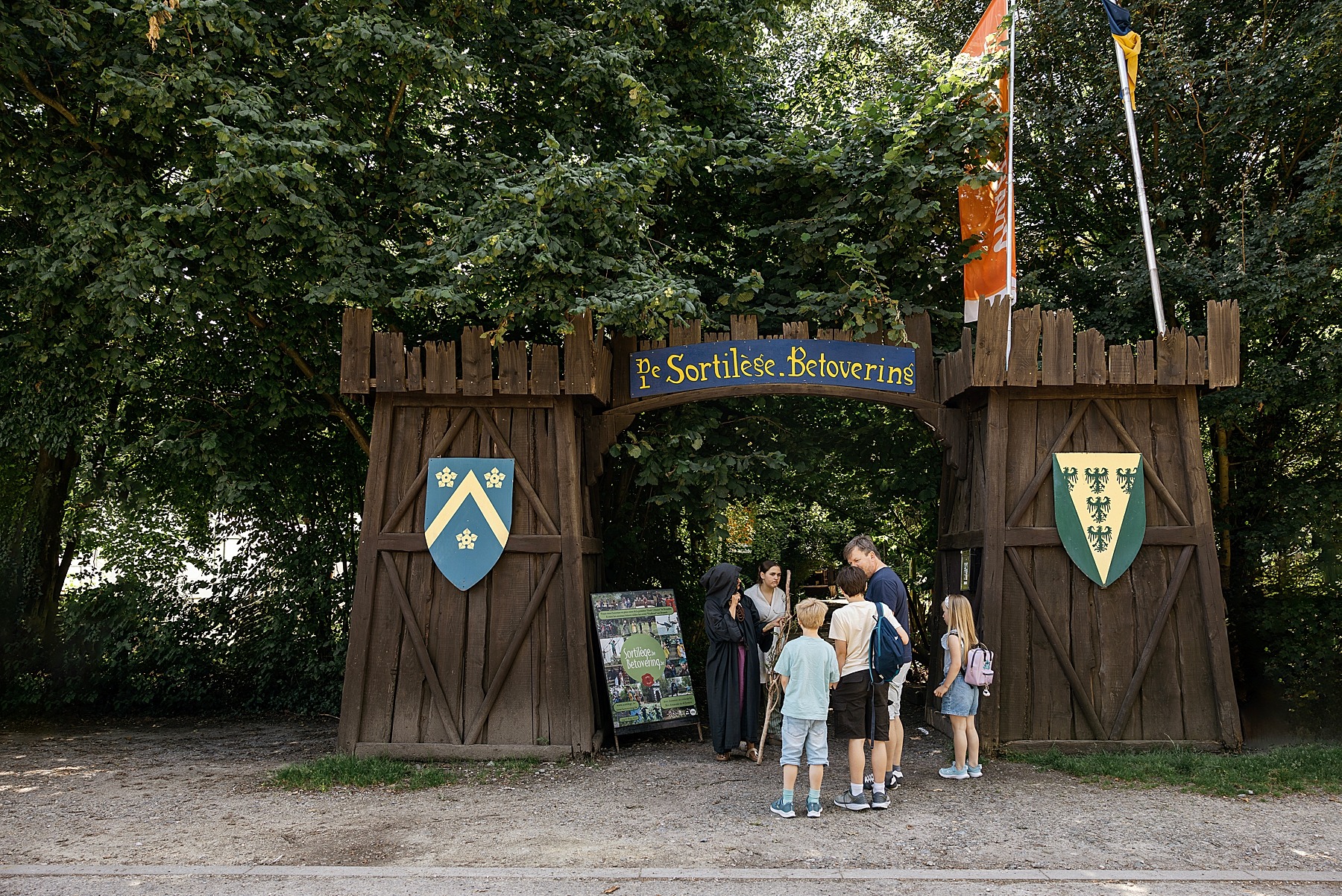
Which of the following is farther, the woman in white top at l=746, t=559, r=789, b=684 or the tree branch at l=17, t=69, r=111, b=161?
the woman in white top at l=746, t=559, r=789, b=684

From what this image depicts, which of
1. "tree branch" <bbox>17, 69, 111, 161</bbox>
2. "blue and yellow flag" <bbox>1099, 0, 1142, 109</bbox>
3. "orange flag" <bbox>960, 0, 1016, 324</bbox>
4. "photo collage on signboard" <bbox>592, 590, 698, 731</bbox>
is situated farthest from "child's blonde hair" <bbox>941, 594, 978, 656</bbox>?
"tree branch" <bbox>17, 69, 111, 161</bbox>

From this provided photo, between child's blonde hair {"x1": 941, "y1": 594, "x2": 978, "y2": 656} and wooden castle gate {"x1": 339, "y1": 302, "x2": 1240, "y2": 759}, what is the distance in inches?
42.0

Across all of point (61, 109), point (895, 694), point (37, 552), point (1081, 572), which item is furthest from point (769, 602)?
point (37, 552)

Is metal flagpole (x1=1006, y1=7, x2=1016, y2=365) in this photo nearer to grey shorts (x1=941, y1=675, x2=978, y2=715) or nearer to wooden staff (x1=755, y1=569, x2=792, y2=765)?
grey shorts (x1=941, y1=675, x2=978, y2=715)

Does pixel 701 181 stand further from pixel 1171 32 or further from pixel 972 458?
pixel 1171 32

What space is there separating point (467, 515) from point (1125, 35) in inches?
294

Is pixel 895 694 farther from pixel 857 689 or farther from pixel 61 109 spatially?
pixel 61 109

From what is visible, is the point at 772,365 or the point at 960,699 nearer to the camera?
the point at 960,699

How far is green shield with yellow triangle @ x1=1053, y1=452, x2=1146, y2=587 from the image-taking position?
7980 millimetres

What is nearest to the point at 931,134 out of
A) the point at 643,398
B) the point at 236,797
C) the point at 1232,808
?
the point at 643,398

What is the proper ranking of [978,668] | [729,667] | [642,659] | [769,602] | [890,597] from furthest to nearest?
1. [642,659]
2. [769,602]
3. [729,667]
4. [978,668]
5. [890,597]

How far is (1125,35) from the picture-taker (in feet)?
29.8

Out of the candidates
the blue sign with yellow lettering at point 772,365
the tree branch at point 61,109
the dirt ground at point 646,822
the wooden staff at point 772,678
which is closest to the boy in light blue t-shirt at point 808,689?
the dirt ground at point 646,822

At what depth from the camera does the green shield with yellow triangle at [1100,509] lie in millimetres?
7980
